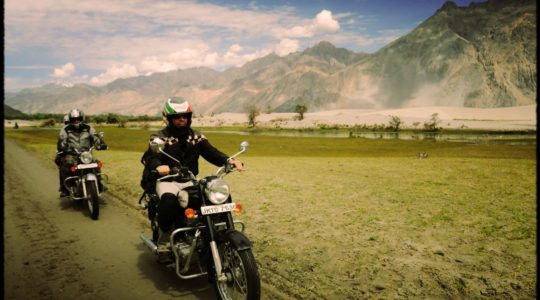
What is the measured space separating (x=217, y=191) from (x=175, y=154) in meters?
1.53

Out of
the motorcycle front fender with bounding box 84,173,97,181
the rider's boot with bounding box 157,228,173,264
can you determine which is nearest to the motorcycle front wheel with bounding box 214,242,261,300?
the rider's boot with bounding box 157,228,173,264

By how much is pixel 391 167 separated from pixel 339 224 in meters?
11.7

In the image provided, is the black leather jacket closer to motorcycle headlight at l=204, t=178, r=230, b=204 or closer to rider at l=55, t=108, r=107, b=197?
rider at l=55, t=108, r=107, b=197

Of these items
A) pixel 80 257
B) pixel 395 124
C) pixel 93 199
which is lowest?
pixel 80 257

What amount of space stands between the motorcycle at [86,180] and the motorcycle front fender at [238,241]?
6056mm

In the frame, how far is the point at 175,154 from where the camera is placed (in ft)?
20.2

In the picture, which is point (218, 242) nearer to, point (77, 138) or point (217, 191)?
point (217, 191)

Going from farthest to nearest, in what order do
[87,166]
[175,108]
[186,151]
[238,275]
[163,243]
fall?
[87,166]
[186,151]
[163,243]
[175,108]
[238,275]

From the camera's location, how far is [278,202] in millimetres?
11234

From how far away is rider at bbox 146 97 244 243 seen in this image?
221 inches

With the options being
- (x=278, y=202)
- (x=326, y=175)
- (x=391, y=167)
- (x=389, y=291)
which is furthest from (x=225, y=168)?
(x=391, y=167)

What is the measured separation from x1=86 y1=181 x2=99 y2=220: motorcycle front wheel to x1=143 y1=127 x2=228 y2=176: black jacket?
4.28 metres

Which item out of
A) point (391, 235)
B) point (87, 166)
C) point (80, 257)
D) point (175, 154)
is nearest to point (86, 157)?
point (87, 166)

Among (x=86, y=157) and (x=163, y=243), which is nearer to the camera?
(x=163, y=243)
